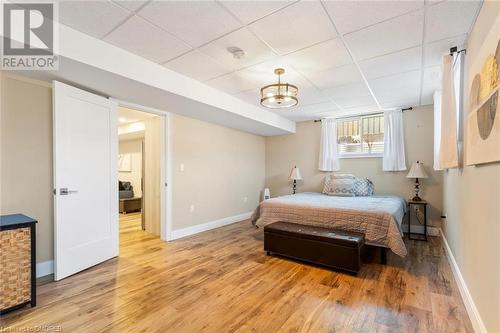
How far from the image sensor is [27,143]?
2512mm

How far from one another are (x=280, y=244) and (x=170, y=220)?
1885 mm

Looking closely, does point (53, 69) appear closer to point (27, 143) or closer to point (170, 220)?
point (27, 143)

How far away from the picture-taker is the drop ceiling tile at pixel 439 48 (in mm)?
2257

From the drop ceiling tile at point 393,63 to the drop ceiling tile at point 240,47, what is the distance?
1.17 meters

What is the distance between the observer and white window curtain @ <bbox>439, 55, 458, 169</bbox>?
2.17 metres

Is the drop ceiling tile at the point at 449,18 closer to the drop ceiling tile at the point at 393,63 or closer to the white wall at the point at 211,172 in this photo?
the drop ceiling tile at the point at 393,63

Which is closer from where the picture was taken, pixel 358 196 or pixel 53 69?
pixel 53 69

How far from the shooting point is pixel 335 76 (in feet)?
10.3

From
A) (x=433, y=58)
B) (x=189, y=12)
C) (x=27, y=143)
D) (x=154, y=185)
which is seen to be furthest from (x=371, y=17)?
(x=154, y=185)


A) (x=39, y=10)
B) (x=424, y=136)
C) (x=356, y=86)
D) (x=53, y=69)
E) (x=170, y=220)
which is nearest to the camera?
(x=39, y=10)

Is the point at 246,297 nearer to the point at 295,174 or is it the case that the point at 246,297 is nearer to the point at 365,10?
the point at 365,10

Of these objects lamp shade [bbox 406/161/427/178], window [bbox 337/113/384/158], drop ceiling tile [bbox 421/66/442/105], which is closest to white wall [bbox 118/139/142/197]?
window [bbox 337/113/384/158]

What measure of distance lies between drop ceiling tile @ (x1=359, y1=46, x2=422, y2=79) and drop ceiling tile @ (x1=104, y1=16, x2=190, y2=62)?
2059 mm

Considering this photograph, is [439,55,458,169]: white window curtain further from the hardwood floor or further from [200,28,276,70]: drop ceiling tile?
[200,28,276,70]: drop ceiling tile
